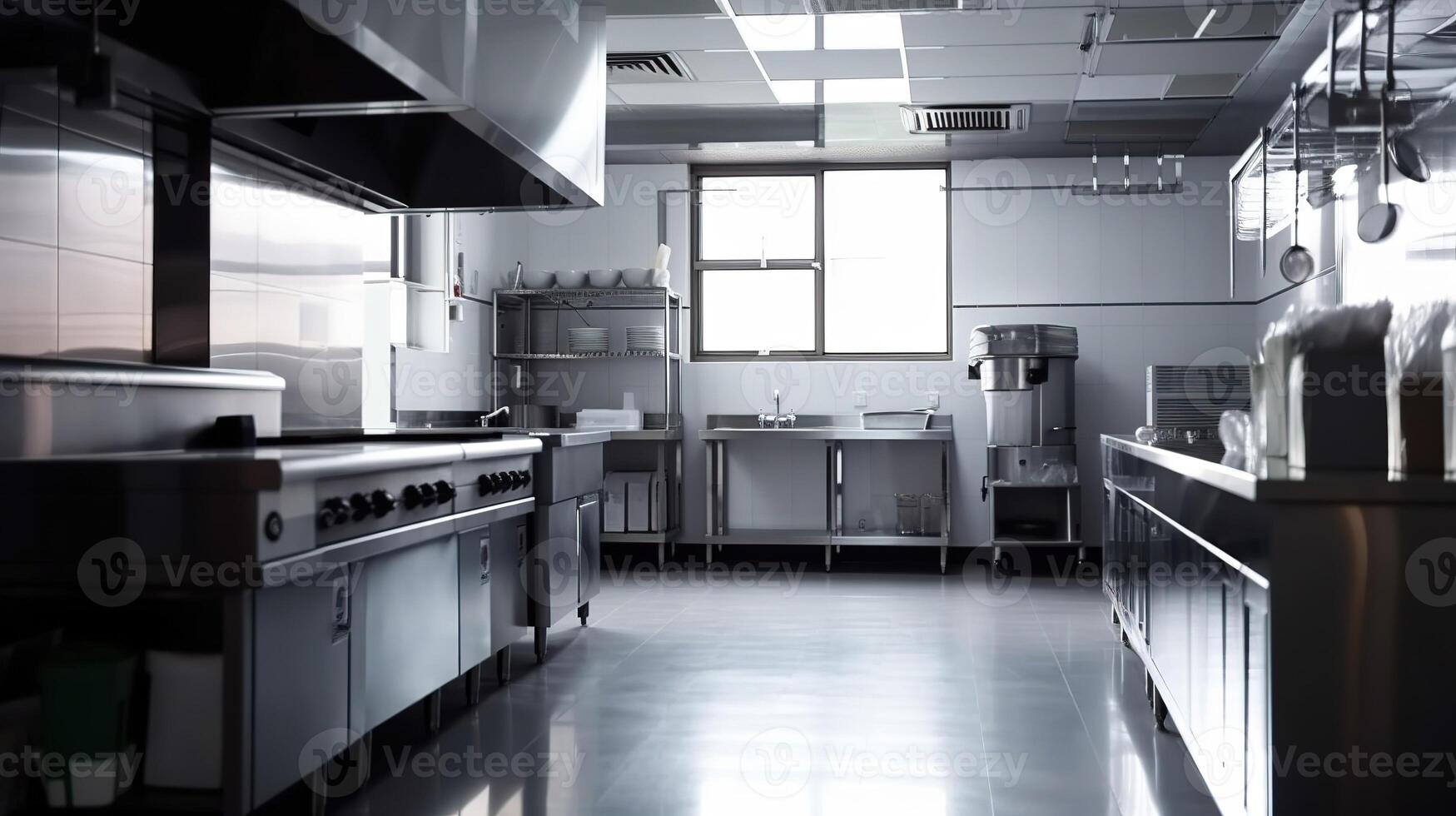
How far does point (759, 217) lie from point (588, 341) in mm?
1363

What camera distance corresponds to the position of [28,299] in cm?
231

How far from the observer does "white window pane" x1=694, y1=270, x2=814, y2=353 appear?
23.1 feet

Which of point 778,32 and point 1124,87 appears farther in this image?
point 1124,87

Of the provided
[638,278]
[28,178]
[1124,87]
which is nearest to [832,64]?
[1124,87]

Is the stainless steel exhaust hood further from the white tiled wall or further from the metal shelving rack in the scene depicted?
the white tiled wall

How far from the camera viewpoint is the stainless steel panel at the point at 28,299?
2.26 metres

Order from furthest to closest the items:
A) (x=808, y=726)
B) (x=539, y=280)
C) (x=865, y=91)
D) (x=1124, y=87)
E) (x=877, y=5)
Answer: (x=539, y=280) < (x=865, y=91) < (x=1124, y=87) < (x=877, y=5) < (x=808, y=726)

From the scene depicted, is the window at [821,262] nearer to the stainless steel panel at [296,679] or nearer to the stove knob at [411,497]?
the stove knob at [411,497]

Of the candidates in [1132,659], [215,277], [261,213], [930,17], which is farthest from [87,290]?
[1132,659]

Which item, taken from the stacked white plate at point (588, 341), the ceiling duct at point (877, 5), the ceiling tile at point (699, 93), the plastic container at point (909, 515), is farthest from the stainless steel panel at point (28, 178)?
the plastic container at point (909, 515)

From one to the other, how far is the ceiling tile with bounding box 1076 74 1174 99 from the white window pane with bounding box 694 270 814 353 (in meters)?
2.22

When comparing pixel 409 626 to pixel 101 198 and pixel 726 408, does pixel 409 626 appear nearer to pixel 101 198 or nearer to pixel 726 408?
pixel 101 198

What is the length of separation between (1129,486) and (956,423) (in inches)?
118

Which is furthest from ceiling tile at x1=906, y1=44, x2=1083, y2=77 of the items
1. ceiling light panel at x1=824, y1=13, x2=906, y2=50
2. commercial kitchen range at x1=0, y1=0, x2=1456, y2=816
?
ceiling light panel at x1=824, y1=13, x2=906, y2=50
